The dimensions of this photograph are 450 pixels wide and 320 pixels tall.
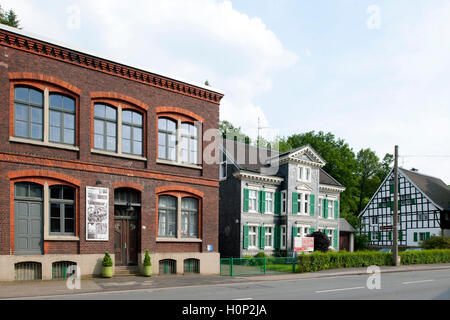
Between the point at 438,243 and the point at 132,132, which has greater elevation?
the point at 132,132

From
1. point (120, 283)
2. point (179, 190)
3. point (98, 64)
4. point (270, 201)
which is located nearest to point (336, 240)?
point (270, 201)

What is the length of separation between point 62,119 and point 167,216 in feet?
22.5

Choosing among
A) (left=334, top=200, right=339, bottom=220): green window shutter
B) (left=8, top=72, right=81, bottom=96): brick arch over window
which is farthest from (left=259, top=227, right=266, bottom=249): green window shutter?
(left=8, top=72, right=81, bottom=96): brick arch over window

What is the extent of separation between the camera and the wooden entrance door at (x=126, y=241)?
19.8 m

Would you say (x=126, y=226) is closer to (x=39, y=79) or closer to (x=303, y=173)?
(x=39, y=79)

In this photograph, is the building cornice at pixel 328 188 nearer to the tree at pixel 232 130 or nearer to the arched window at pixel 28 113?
the tree at pixel 232 130

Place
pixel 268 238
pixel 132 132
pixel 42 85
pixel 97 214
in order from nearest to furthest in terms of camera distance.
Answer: pixel 42 85 < pixel 97 214 < pixel 132 132 < pixel 268 238

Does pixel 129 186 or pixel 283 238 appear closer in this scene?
pixel 129 186

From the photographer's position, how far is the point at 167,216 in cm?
2148

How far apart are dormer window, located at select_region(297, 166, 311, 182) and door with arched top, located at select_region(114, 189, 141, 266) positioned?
→ 19.3m

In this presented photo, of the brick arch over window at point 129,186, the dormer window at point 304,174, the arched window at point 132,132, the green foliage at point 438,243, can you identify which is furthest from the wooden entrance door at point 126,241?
the green foliage at point 438,243
